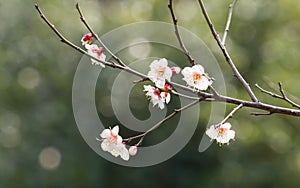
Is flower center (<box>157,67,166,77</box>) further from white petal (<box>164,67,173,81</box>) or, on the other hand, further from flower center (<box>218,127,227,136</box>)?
flower center (<box>218,127,227,136</box>)

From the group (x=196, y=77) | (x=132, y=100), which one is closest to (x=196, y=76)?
(x=196, y=77)

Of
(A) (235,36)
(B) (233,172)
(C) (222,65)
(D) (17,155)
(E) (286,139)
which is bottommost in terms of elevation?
(D) (17,155)

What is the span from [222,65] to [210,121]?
47 cm

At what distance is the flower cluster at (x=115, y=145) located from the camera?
3.06 ft

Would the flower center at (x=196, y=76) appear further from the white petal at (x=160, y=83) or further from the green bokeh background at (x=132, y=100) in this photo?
the green bokeh background at (x=132, y=100)

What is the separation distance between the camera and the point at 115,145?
935 millimetres

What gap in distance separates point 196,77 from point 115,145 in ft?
0.56

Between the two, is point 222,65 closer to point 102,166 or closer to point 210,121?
point 210,121

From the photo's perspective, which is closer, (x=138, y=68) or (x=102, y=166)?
(x=138, y=68)

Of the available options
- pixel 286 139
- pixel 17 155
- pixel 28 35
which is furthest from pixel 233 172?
pixel 28 35

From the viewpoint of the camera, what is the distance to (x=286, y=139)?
129 inches

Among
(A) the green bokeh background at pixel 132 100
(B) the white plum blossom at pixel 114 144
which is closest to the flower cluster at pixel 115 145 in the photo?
(B) the white plum blossom at pixel 114 144

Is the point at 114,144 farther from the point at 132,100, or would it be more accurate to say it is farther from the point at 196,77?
the point at 132,100

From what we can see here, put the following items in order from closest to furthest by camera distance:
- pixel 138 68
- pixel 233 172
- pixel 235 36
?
pixel 138 68
pixel 233 172
pixel 235 36
